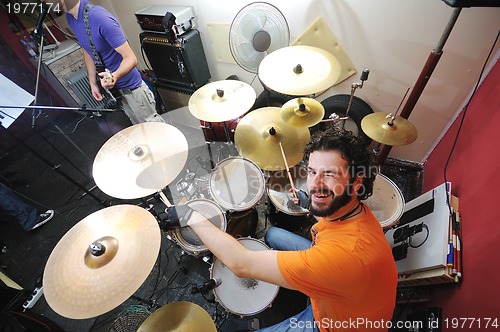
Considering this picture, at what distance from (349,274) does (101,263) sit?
1186 mm

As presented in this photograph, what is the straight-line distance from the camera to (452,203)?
1.63 m

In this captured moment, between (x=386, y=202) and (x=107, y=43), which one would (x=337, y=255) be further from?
(x=107, y=43)

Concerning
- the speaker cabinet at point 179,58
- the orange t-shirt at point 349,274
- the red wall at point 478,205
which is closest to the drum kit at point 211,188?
the red wall at point 478,205

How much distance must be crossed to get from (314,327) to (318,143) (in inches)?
43.1

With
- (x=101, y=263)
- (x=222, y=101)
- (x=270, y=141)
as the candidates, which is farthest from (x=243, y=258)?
(x=222, y=101)

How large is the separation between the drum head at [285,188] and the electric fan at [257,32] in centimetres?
117

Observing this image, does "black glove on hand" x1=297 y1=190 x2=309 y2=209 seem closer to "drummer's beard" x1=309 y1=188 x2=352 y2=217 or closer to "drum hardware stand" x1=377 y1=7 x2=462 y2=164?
"drummer's beard" x1=309 y1=188 x2=352 y2=217

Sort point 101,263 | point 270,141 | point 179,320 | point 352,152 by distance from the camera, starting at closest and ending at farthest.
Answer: point 101,263 → point 352,152 → point 179,320 → point 270,141

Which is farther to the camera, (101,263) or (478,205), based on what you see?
(478,205)

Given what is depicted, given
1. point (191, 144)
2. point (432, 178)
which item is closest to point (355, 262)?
point (432, 178)

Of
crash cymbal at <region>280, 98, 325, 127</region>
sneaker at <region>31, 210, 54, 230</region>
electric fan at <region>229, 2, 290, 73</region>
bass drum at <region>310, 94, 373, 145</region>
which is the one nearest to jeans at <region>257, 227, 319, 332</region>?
crash cymbal at <region>280, 98, 325, 127</region>

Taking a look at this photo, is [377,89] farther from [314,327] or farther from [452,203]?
[314,327]

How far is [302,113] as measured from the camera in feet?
6.13

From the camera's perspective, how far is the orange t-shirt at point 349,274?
1.04 m
